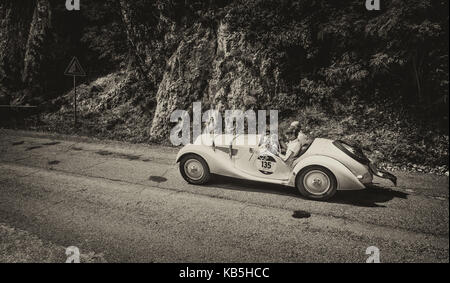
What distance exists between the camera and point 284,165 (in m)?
Answer: 5.56

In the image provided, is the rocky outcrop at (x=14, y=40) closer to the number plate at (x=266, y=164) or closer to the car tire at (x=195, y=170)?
the car tire at (x=195, y=170)

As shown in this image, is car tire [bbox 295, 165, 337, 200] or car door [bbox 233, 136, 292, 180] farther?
car door [bbox 233, 136, 292, 180]

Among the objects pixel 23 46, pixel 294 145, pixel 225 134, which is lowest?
pixel 294 145

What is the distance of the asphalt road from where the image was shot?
3.93 metres

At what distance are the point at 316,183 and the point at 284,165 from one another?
2.03ft

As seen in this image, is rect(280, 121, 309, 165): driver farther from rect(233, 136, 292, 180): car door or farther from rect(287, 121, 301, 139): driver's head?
rect(233, 136, 292, 180): car door

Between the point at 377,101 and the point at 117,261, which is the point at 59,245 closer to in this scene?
the point at 117,261

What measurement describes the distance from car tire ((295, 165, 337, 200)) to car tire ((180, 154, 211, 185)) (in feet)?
5.76

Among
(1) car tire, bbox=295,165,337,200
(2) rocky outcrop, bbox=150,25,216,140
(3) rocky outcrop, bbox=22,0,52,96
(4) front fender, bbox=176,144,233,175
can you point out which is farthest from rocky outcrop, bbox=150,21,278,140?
(3) rocky outcrop, bbox=22,0,52,96

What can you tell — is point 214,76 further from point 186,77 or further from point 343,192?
point 343,192

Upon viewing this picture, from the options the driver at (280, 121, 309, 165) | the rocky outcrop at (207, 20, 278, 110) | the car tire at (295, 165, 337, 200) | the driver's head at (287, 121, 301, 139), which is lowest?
the car tire at (295, 165, 337, 200)

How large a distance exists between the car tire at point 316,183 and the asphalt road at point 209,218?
5.9 inches

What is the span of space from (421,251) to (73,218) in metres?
4.85

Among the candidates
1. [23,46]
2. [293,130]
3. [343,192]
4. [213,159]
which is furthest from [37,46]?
[343,192]
